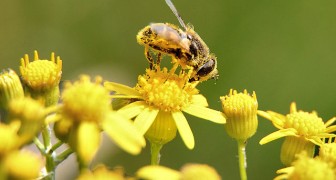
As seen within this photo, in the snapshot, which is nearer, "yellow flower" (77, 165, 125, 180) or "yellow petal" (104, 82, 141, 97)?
"yellow flower" (77, 165, 125, 180)

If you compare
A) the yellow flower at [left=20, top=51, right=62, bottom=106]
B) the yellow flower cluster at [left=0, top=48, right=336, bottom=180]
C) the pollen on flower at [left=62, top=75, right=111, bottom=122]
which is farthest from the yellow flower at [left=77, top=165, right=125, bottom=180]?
the yellow flower at [left=20, top=51, right=62, bottom=106]

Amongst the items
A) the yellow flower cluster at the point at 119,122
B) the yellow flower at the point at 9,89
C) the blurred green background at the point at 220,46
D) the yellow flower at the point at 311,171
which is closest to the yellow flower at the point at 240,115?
the yellow flower cluster at the point at 119,122

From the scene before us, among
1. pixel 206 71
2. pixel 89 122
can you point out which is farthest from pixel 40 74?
pixel 206 71

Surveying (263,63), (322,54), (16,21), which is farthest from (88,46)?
(322,54)

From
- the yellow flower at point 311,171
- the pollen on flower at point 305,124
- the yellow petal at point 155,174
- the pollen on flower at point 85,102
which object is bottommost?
the yellow petal at point 155,174

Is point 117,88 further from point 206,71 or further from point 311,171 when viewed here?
point 311,171

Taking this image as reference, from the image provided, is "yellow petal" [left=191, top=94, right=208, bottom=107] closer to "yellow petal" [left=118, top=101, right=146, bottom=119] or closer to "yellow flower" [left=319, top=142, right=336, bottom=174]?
"yellow petal" [left=118, top=101, right=146, bottom=119]

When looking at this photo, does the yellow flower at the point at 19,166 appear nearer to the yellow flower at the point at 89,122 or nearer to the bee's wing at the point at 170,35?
the yellow flower at the point at 89,122
